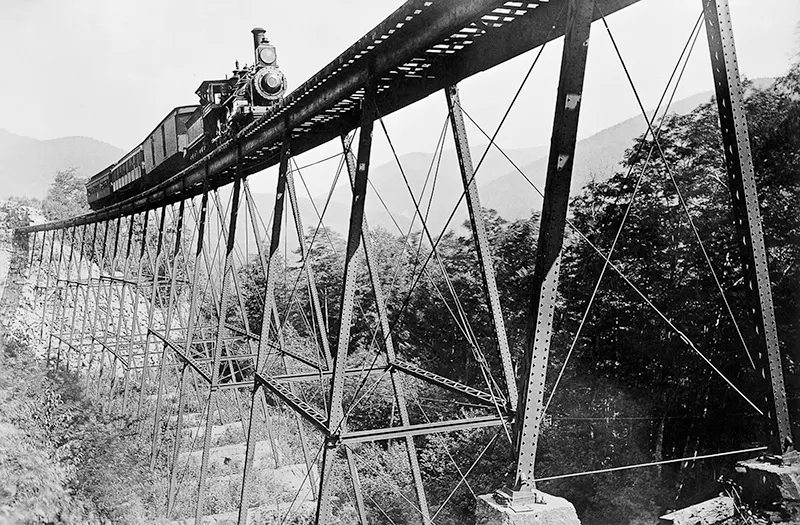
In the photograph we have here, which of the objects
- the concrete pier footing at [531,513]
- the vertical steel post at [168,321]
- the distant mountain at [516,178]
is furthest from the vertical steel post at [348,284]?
the distant mountain at [516,178]

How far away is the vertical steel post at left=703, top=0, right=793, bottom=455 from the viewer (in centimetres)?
361

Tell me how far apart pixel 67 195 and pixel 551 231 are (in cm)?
4141

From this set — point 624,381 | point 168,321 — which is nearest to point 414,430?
point 168,321

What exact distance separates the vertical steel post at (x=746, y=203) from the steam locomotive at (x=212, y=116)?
5503 millimetres

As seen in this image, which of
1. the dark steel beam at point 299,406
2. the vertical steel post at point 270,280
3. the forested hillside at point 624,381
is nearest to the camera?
the dark steel beam at point 299,406

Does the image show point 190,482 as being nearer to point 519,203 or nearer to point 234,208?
point 234,208

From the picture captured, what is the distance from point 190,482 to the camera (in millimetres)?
12492

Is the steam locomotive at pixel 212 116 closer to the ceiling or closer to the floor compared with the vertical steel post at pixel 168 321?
closer to the ceiling

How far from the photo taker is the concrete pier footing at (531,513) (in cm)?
349

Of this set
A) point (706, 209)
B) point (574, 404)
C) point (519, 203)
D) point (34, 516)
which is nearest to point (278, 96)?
point (34, 516)

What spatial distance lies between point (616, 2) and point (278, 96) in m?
7.31

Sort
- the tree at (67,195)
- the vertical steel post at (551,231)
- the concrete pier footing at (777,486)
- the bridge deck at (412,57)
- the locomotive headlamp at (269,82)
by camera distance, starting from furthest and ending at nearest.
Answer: the tree at (67,195)
the locomotive headlamp at (269,82)
the bridge deck at (412,57)
the concrete pier footing at (777,486)
the vertical steel post at (551,231)

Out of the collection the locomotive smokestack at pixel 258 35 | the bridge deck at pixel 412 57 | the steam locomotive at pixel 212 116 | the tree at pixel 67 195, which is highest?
the tree at pixel 67 195

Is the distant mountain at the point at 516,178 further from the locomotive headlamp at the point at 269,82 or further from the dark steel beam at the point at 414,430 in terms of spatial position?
the dark steel beam at the point at 414,430
